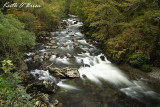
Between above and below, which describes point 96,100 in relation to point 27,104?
below

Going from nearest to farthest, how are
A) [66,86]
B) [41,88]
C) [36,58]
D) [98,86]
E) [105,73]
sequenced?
[41,88]
[66,86]
[98,86]
[105,73]
[36,58]

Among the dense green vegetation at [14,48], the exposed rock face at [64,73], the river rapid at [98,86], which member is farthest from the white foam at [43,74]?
the dense green vegetation at [14,48]

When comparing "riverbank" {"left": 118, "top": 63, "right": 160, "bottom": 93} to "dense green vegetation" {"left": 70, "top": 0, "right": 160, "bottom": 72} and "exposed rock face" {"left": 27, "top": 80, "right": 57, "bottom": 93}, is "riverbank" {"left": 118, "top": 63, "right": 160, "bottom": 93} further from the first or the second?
"exposed rock face" {"left": 27, "top": 80, "right": 57, "bottom": 93}

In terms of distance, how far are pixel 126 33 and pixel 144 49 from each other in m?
3.10

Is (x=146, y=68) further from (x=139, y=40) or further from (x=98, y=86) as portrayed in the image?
(x=98, y=86)

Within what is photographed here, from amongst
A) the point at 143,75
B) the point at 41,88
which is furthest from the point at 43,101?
the point at 143,75

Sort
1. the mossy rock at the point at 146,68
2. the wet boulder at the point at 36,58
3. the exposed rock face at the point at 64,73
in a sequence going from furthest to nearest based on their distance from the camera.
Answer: the wet boulder at the point at 36,58, the mossy rock at the point at 146,68, the exposed rock face at the point at 64,73

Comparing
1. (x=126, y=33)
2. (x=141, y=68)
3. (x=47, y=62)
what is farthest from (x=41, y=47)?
(x=141, y=68)

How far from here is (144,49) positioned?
13281 mm

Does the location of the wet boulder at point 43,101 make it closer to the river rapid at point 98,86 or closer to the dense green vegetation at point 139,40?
the river rapid at point 98,86

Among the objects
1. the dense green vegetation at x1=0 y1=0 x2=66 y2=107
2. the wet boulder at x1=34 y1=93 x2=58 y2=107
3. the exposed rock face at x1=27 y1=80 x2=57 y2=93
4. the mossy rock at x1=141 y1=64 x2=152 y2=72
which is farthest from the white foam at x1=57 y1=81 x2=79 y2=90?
the mossy rock at x1=141 y1=64 x2=152 y2=72

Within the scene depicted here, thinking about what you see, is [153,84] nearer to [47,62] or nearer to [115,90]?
[115,90]

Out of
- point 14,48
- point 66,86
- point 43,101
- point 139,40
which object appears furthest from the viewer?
point 139,40

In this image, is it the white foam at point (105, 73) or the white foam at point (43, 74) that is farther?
the white foam at point (105, 73)
